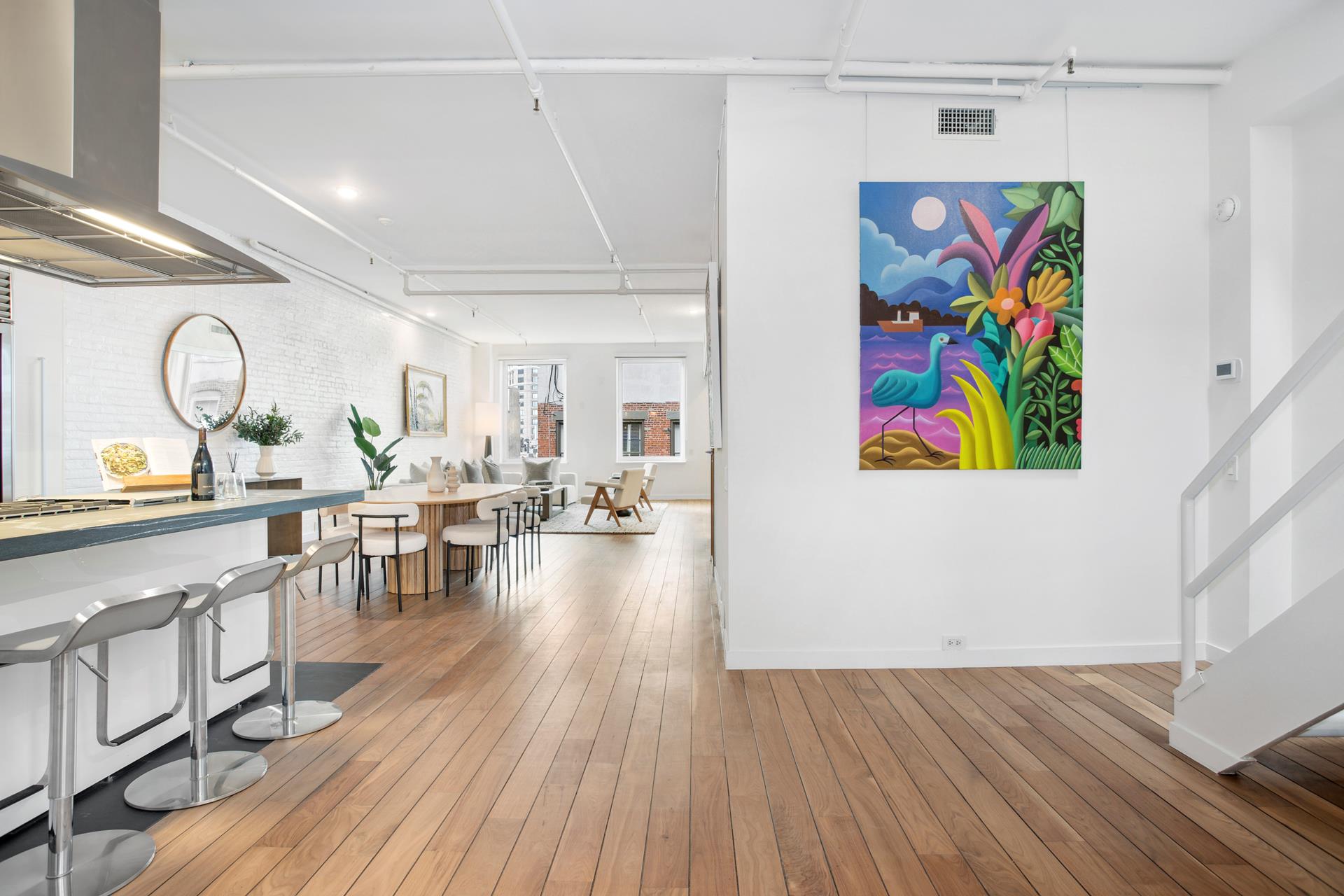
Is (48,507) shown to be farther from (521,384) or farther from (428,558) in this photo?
(521,384)

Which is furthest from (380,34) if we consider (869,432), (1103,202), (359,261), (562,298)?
(562,298)

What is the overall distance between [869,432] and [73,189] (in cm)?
327

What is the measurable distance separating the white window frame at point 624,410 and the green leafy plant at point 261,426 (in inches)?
264

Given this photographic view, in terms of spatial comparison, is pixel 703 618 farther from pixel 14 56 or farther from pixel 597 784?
pixel 14 56

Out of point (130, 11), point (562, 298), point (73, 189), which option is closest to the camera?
point (73, 189)

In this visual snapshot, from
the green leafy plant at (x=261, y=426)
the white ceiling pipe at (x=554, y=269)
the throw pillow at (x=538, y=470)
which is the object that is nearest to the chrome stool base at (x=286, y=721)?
the green leafy plant at (x=261, y=426)

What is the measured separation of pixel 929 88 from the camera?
342cm

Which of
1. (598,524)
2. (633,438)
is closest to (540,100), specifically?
(598,524)

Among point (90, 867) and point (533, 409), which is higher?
point (533, 409)

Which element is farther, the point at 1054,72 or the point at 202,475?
the point at 1054,72

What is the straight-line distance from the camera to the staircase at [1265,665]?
2.07 m

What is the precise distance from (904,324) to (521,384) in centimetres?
1059

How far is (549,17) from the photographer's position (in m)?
3.07

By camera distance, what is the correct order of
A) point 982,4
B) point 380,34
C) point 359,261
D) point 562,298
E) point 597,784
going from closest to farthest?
point 597,784, point 982,4, point 380,34, point 359,261, point 562,298
